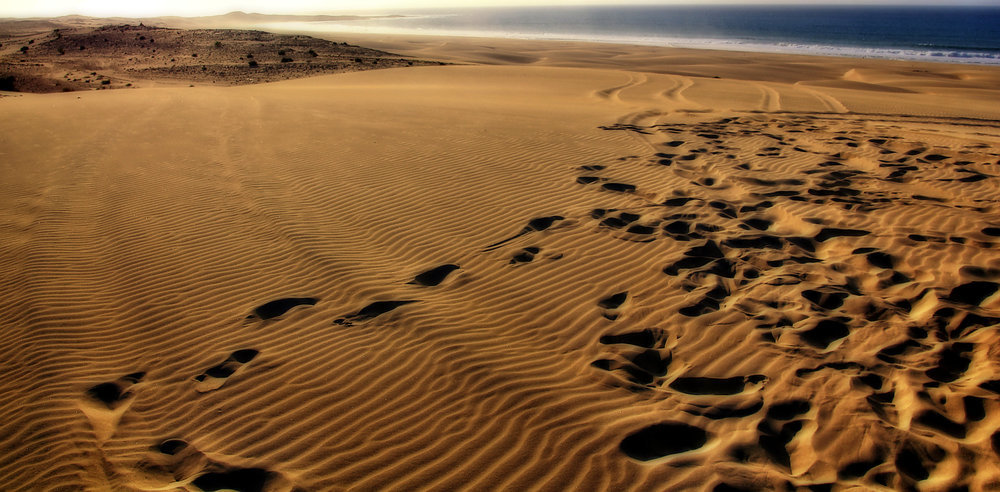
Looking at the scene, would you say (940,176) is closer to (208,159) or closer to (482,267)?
(482,267)

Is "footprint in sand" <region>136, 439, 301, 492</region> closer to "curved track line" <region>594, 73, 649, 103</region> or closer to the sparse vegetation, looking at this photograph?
"curved track line" <region>594, 73, 649, 103</region>

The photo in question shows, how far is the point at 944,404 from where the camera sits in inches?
126

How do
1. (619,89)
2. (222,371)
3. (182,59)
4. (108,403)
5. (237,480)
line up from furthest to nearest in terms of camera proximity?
1. (182,59)
2. (619,89)
3. (222,371)
4. (108,403)
5. (237,480)

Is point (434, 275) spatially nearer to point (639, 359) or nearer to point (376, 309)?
point (376, 309)

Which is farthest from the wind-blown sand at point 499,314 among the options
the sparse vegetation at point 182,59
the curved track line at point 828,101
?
the sparse vegetation at point 182,59

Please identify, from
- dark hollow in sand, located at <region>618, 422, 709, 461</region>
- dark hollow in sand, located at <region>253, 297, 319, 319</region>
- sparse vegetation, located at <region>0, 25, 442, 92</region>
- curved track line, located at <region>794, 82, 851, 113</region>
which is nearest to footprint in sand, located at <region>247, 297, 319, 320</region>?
dark hollow in sand, located at <region>253, 297, 319, 319</region>

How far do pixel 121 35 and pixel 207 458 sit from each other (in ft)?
137

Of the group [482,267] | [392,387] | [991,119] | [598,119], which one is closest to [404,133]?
[598,119]

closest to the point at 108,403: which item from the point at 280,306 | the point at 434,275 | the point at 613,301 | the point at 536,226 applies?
the point at 280,306

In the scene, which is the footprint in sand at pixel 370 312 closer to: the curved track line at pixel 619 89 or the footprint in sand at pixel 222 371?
the footprint in sand at pixel 222 371

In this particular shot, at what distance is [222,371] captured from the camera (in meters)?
3.71

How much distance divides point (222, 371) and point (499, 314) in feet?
6.76

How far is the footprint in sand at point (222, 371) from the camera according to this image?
356 cm

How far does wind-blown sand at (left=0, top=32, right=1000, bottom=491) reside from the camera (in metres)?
2.97
